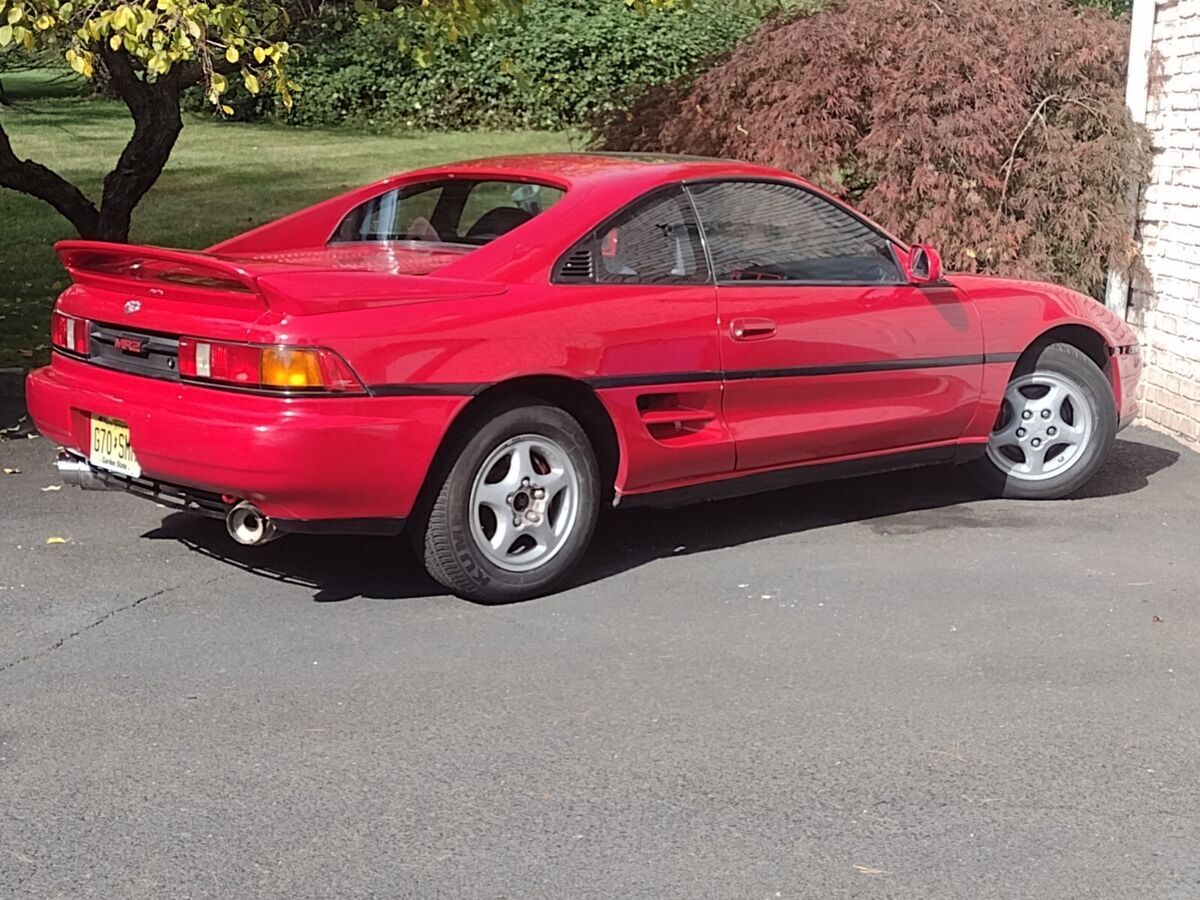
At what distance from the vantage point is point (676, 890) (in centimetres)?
353

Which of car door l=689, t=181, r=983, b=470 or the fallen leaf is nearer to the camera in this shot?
the fallen leaf

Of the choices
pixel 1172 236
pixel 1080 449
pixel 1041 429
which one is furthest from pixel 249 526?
pixel 1172 236

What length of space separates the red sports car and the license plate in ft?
0.04

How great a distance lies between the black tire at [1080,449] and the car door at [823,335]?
1.58 feet

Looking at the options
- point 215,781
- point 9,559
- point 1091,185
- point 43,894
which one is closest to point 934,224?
point 1091,185

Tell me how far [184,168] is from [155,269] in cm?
1536

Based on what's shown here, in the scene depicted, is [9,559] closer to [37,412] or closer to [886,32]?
[37,412]

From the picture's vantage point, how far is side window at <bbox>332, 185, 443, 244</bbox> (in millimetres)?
6496

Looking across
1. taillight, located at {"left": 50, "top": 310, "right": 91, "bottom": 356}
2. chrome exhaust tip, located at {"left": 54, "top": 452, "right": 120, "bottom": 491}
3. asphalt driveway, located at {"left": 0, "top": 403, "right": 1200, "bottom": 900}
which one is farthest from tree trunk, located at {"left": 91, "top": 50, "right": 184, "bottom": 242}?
chrome exhaust tip, located at {"left": 54, "top": 452, "right": 120, "bottom": 491}

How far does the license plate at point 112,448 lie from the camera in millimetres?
5473

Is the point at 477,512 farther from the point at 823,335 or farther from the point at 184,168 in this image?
the point at 184,168

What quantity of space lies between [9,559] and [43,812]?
2445mm

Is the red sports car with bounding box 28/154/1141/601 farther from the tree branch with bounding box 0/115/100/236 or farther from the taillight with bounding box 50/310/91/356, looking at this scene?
the tree branch with bounding box 0/115/100/236

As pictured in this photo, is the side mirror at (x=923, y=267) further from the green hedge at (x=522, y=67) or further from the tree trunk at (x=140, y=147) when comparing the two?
the green hedge at (x=522, y=67)
